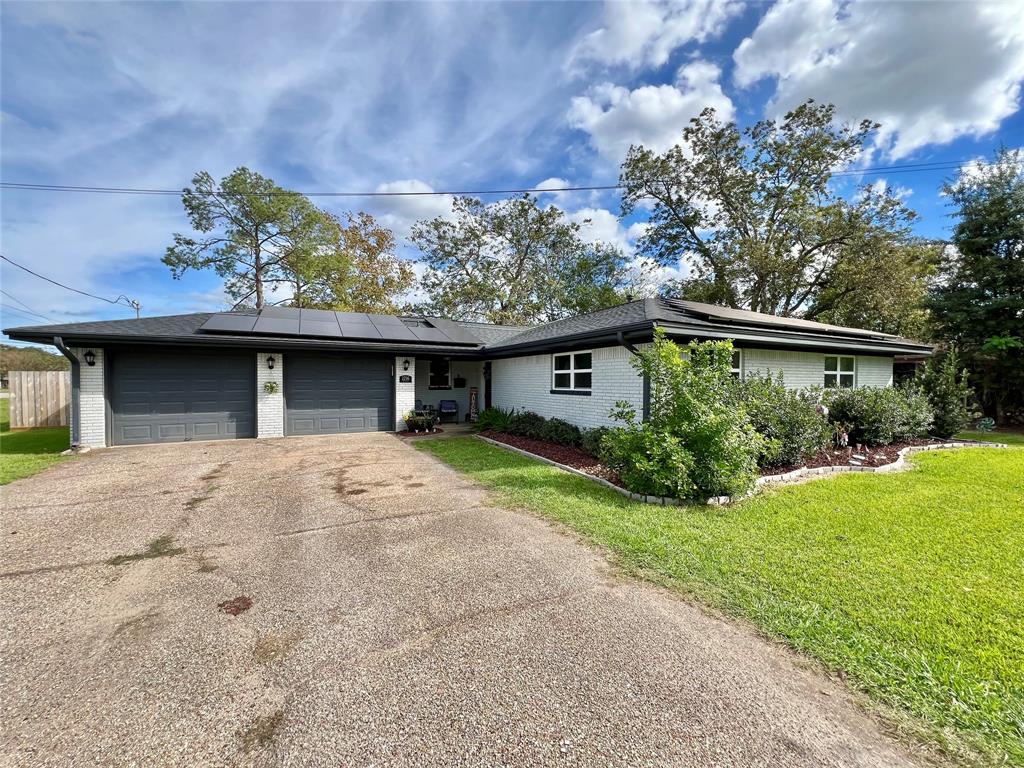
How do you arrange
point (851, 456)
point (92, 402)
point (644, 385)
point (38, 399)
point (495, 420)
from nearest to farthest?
point (644, 385), point (851, 456), point (92, 402), point (495, 420), point (38, 399)

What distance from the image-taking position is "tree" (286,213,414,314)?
20891 millimetres

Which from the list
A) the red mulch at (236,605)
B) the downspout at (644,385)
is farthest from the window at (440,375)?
the red mulch at (236,605)

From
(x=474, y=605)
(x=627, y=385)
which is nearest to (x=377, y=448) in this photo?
(x=627, y=385)

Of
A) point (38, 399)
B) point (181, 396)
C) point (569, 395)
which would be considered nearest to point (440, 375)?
point (569, 395)

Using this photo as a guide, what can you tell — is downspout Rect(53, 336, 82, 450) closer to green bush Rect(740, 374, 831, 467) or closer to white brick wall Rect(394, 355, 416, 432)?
white brick wall Rect(394, 355, 416, 432)

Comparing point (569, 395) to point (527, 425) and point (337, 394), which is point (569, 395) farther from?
point (337, 394)

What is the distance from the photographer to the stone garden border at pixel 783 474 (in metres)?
5.06

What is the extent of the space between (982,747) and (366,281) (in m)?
24.6

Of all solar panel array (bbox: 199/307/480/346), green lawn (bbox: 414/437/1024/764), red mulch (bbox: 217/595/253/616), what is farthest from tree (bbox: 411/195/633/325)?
red mulch (bbox: 217/595/253/616)

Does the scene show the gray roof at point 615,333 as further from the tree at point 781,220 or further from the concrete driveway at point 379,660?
the tree at point 781,220

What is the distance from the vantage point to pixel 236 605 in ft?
9.43

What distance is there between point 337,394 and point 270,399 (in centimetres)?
158

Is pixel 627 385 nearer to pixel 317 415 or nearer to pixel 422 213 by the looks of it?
pixel 317 415

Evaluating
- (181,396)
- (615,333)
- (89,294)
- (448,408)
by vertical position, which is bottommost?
(448,408)
